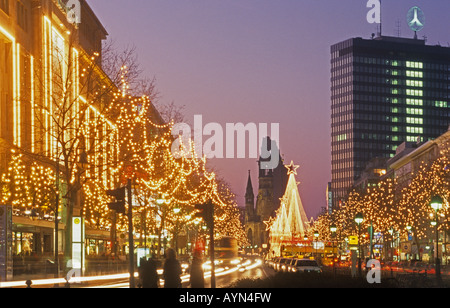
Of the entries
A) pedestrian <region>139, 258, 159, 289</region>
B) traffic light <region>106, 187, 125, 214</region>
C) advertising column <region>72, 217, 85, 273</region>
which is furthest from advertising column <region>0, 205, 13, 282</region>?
pedestrian <region>139, 258, 159, 289</region>

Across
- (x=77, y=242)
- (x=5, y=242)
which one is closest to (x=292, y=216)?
(x=77, y=242)

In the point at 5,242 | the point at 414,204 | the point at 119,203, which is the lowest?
the point at 5,242

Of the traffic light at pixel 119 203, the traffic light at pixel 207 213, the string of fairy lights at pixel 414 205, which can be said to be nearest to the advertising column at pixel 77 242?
the traffic light at pixel 207 213

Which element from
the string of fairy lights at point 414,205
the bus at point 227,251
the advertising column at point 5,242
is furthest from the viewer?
the bus at point 227,251

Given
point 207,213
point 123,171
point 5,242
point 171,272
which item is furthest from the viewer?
point 123,171

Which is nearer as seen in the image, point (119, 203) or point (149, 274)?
point (149, 274)

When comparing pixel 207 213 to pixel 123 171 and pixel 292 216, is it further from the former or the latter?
pixel 292 216

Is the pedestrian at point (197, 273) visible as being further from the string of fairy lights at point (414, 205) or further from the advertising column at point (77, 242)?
the string of fairy lights at point (414, 205)

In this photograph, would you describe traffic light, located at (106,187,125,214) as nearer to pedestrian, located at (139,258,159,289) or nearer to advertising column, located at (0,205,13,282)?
pedestrian, located at (139,258,159,289)

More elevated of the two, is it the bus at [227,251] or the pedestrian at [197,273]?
the pedestrian at [197,273]

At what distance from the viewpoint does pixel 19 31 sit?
7675 cm
